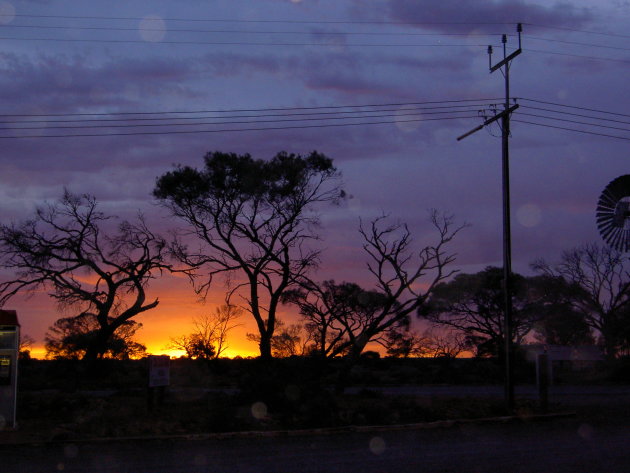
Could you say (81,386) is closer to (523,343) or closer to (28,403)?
(28,403)

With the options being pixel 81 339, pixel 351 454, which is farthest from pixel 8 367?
pixel 81 339

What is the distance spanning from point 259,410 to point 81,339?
108 feet

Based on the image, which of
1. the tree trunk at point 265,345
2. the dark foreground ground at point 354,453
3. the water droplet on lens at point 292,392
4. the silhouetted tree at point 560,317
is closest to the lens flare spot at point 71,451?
the dark foreground ground at point 354,453

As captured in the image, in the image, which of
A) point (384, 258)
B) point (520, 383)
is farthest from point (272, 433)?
point (520, 383)

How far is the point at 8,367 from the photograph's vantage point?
57.8 feet

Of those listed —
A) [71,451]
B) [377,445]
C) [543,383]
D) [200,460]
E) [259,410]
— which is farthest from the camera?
[543,383]

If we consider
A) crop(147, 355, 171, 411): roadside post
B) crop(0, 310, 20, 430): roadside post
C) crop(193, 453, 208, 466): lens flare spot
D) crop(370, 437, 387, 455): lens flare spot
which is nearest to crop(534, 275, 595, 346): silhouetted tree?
crop(147, 355, 171, 411): roadside post

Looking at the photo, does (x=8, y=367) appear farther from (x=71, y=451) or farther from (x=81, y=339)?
(x=81, y=339)

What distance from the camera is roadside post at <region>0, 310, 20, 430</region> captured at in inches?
685

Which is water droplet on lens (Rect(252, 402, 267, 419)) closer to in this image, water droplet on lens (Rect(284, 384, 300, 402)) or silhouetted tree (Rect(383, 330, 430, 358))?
water droplet on lens (Rect(284, 384, 300, 402))

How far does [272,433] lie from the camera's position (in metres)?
17.5

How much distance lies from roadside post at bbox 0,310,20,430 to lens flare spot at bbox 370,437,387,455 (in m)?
7.81

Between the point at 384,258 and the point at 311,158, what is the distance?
6.99 metres

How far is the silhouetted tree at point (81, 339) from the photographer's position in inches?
1945
